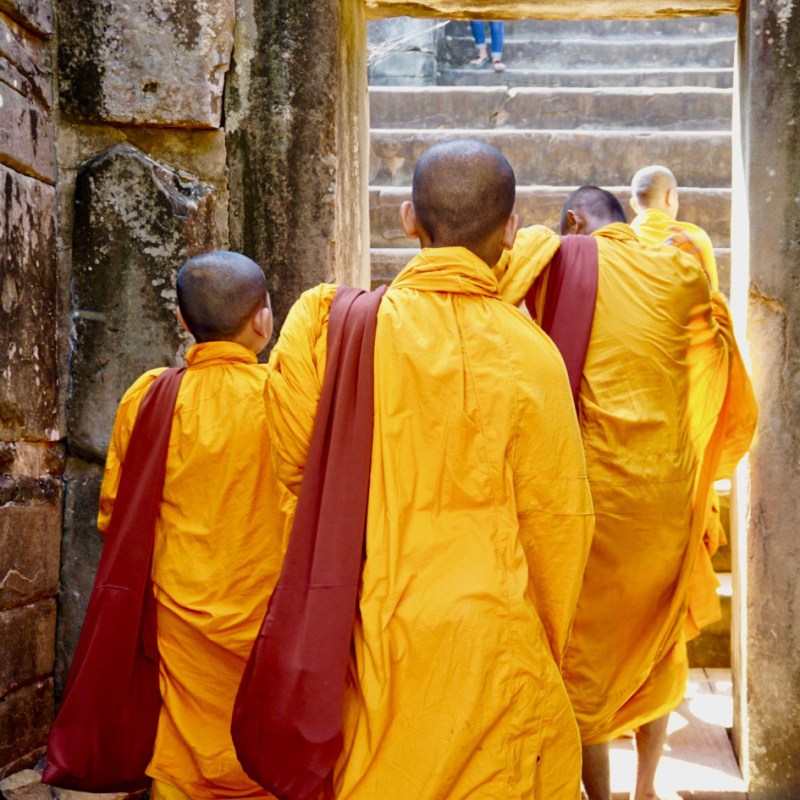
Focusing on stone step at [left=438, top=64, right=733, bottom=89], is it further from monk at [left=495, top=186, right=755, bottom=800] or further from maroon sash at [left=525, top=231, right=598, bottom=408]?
maroon sash at [left=525, top=231, right=598, bottom=408]

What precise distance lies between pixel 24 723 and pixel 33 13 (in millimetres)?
2124

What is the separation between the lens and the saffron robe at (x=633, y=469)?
2744 mm

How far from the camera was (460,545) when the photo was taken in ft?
5.98

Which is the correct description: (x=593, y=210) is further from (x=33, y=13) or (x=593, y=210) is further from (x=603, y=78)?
(x=603, y=78)

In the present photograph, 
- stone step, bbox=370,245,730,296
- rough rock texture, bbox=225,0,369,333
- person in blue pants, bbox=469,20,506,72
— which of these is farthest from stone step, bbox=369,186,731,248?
rough rock texture, bbox=225,0,369,333

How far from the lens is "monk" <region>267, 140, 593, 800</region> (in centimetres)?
178

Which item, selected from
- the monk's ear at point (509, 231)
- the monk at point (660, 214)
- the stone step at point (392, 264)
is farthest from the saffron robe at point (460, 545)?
the stone step at point (392, 264)

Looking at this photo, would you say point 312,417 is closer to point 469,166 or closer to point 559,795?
point 469,166

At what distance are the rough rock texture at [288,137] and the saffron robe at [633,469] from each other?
767 millimetres

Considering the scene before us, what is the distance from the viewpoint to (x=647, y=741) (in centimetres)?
306

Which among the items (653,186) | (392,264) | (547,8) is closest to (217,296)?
(547,8)

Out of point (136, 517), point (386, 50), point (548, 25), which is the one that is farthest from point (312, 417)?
point (548, 25)

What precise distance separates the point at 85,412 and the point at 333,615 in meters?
1.68

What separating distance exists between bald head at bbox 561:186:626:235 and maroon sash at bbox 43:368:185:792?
4.54 feet
